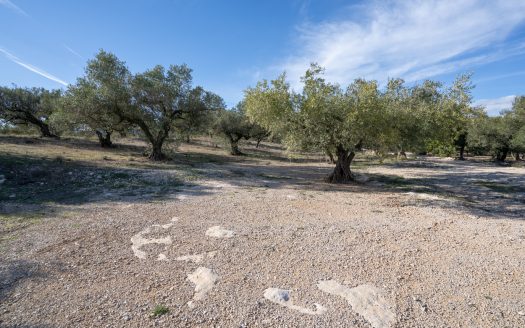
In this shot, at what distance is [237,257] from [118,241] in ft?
10.8

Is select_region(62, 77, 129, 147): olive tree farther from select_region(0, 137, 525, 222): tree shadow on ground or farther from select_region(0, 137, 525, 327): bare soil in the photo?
select_region(0, 137, 525, 327): bare soil

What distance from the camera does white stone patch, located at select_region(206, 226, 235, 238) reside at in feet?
27.0

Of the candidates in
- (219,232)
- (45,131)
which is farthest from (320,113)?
(45,131)

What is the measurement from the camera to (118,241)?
763 cm

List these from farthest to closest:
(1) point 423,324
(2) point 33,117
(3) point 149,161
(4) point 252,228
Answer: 1. (2) point 33,117
2. (3) point 149,161
3. (4) point 252,228
4. (1) point 423,324

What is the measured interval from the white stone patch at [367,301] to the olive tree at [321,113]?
10753mm

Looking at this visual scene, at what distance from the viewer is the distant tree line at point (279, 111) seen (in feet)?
52.3

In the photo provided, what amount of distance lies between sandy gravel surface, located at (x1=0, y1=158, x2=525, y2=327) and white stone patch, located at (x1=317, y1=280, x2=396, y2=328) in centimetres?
2

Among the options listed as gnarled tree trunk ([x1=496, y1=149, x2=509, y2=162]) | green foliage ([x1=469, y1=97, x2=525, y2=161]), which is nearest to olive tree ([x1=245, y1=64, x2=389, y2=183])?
green foliage ([x1=469, y1=97, x2=525, y2=161])

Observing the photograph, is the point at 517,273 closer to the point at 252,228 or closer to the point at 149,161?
the point at 252,228

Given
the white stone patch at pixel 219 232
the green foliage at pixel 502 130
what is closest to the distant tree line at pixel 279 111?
the white stone patch at pixel 219 232

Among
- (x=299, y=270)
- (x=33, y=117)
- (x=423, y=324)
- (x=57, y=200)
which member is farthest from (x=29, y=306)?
(x=33, y=117)

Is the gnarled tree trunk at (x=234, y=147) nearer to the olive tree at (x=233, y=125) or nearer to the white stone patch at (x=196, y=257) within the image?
the olive tree at (x=233, y=125)

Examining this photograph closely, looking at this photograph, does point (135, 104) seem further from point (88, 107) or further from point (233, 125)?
point (233, 125)
